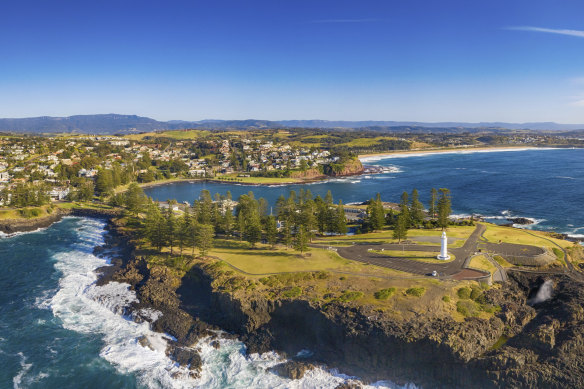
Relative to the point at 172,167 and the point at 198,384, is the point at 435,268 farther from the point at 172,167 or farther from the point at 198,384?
the point at 172,167

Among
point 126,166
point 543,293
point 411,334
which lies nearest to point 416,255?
point 543,293

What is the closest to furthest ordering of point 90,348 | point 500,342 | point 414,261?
point 500,342 < point 90,348 < point 414,261

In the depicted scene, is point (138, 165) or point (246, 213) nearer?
point (246, 213)

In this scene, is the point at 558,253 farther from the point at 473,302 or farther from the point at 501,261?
the point at 473,302

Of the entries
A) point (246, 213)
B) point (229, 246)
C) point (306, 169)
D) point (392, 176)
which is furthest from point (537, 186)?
point (229, 246)

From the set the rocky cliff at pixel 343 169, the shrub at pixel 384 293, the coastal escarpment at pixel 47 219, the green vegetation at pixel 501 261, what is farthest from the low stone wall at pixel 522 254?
the rocky cliff at pixel 343 169

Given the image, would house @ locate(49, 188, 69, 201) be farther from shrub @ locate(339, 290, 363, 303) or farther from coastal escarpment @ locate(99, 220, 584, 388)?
shrub @ locate(339, 290, 363, 303)
